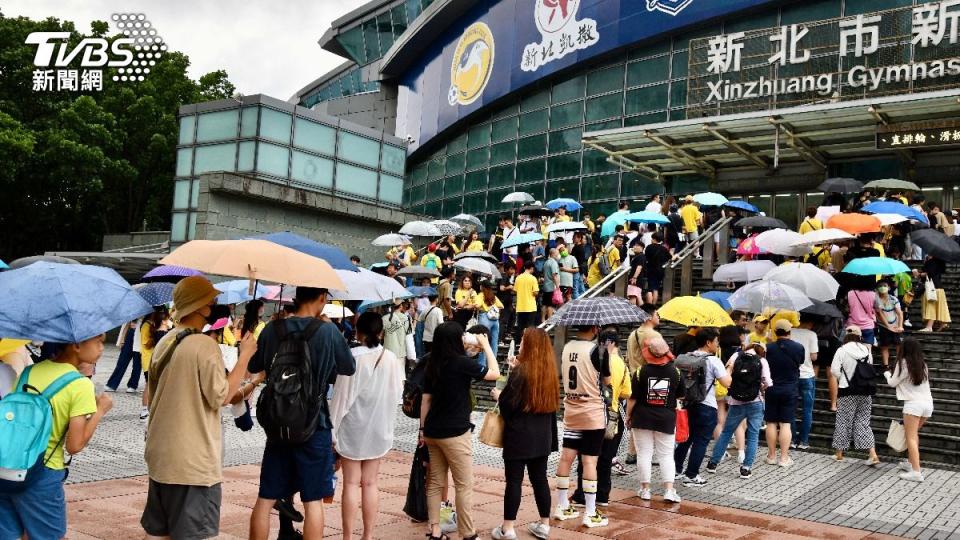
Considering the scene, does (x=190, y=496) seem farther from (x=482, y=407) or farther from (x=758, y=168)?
(x=758, y=168)

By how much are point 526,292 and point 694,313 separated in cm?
672

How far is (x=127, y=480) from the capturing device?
8203mm

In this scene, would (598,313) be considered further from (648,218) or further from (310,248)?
(648,218)

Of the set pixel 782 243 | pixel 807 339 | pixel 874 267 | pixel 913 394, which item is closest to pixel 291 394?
pixel 913 394

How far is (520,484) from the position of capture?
658 centimetres

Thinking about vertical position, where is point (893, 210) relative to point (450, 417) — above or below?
above

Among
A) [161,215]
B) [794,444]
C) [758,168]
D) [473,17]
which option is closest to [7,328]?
[794,444]

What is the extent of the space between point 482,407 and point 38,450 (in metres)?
11.3

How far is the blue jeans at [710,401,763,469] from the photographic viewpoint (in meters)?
9.65

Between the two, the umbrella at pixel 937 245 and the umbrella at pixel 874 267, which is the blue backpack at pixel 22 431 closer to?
the umbrella at pixel 874 267

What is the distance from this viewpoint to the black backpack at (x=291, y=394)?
507 cm

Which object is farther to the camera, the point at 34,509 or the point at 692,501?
the point at 692,501

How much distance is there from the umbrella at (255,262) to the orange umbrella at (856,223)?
455 inches

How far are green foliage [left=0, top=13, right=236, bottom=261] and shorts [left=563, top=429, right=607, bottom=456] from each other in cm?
2949
